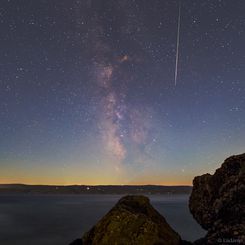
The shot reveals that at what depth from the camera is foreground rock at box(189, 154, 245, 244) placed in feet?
62.2

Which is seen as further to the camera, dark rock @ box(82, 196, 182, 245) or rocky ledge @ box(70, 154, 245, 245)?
rocky ledge @ box(70, 154, 245, 245)

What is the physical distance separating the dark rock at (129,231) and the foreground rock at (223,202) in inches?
117

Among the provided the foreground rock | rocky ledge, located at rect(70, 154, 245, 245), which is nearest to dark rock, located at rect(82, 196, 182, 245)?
rocky ledge, located at rect(70, 154, 245, 245)

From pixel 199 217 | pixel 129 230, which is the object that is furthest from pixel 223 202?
pixel 129 230

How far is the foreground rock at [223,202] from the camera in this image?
19.0 meters

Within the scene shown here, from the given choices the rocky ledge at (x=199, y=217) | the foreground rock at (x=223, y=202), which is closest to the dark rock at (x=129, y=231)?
the rocky ledge at (x=199, y=217)

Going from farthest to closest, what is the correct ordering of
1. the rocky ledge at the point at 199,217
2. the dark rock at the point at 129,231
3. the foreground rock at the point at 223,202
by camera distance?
the foreground rock at the point at 223,202 < the rocky ledge at the point at 199,217 < the dark rock at the point at 129,231

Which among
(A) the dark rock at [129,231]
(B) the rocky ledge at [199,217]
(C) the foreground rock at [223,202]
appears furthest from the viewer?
(C) the foreground rock at [223,202]

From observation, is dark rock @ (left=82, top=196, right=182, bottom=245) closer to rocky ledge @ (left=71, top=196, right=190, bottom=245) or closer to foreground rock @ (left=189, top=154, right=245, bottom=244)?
rocky ledge @ (left=71, top=196, right=190, bottom=245)

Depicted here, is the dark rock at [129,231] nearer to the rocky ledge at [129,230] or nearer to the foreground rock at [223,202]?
the rocky ledge at [129,230]

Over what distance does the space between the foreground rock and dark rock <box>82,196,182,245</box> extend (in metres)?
2.97

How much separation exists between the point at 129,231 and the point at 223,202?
6.75 m

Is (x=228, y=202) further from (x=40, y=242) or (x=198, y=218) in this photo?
(x=40, y=242)

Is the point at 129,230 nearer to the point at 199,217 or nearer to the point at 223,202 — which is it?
the point at 223,202
